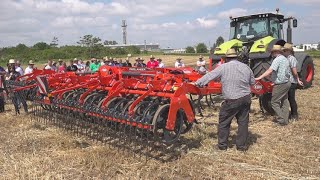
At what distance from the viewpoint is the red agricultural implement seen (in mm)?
5125

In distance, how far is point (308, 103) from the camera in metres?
8.79

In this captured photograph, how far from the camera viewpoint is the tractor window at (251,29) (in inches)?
393

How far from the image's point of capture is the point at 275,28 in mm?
10242

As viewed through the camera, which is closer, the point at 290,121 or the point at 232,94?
the point at 232,94

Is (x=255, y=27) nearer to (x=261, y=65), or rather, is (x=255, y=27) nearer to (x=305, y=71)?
(x=261, y=65)

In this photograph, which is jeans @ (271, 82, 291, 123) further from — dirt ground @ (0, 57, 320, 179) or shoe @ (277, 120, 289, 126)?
dirt ground @ (0, 57, 320, 179)

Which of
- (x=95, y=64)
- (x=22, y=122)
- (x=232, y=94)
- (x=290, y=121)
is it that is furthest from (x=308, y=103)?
(x=95, y=64)

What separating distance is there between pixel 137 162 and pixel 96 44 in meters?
45.1

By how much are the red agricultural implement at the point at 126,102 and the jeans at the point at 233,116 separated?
431mm

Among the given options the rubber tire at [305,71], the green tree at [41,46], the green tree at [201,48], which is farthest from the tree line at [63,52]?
the rubber tire at [305,71]

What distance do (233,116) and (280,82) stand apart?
181cm

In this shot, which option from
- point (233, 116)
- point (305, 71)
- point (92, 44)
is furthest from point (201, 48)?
point (233, 116)

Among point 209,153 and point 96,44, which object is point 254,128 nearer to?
point 209,153

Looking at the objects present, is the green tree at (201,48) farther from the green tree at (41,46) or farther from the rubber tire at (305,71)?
the rubber tire at (305,71)
